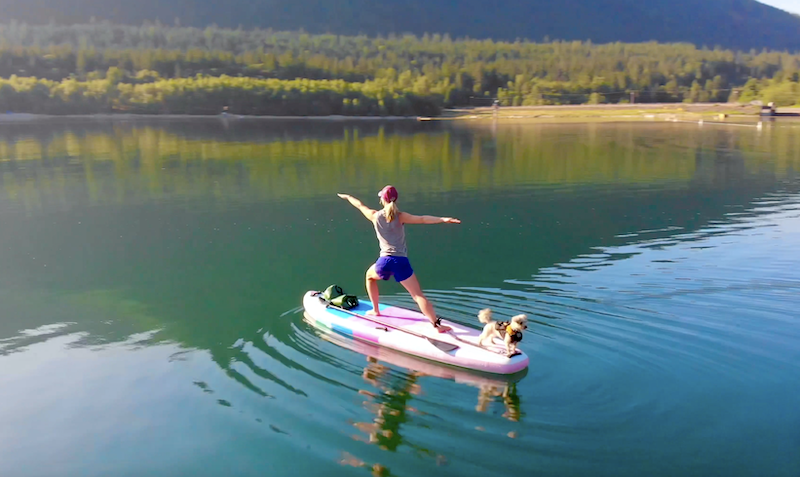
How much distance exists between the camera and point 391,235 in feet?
39.7

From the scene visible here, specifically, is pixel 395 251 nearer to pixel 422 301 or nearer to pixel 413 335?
pixel 422 301

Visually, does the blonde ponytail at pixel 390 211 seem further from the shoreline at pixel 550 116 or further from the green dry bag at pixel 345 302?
the shoreline at pixel 550 116

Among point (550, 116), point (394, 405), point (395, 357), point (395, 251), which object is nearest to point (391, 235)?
point (395, 251)

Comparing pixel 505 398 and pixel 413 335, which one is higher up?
pixel 413 335

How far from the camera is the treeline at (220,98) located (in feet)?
405

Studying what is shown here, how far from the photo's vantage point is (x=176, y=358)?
1205 centimetres

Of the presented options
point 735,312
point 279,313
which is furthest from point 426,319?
point 735,312

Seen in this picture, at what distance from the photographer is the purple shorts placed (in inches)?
480

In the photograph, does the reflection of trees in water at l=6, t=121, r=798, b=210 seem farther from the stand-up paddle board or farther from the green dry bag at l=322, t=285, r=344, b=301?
the stand-up paddle board

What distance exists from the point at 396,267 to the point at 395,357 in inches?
59.7

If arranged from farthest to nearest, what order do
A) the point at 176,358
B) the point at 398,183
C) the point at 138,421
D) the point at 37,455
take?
the point at 398,183
the point at 176,358
the point at 138,421
the point at 37,455

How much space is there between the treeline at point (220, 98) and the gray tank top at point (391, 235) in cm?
11895

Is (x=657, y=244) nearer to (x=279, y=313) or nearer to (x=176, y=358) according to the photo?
(x=279, y=313)

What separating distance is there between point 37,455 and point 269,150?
47.8 metres
